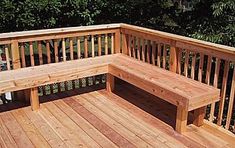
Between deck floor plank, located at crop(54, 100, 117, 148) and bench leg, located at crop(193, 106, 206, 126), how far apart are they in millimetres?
1063

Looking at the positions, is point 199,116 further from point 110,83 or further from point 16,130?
point 16,130

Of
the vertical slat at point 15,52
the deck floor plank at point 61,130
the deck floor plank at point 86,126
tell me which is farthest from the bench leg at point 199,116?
the vertical slat at point 15,52

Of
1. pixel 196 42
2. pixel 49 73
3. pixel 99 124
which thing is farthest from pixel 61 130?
pixel 196 42

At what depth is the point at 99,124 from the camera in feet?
11.7

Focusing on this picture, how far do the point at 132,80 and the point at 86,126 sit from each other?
2.84ft

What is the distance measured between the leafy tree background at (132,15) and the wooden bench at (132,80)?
4.70ft

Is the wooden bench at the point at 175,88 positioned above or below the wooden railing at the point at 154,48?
below

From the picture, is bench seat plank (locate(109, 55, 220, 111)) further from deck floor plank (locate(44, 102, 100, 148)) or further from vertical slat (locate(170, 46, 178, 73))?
deck floor plank (locate(44, 102, 100, 148))

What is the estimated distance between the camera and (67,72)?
397cm

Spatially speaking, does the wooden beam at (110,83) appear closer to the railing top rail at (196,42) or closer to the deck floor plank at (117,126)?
the deck floor plank at (117,126)

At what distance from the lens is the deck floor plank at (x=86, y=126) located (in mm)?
3176

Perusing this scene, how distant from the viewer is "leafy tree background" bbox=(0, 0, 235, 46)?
15.7 ft

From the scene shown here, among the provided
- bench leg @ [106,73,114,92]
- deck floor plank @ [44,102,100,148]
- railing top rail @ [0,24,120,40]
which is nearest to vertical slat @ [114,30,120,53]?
railing top rail @ [0,24,120,40]

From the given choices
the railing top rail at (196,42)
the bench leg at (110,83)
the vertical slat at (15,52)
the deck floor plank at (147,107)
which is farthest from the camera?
the bench leg at (110,83)
